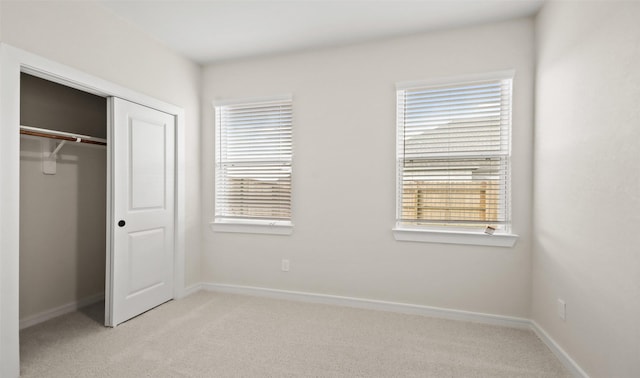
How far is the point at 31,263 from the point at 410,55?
3.90m

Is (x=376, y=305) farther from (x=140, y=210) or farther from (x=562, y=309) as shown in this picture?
(x=140, y=210)

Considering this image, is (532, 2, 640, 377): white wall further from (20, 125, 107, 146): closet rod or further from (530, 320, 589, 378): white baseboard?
(20, 125, 107, 146): closet rod

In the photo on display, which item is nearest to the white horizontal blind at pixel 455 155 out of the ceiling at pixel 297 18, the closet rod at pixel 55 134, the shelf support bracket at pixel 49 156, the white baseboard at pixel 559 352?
the ceiling at pixel 297 18

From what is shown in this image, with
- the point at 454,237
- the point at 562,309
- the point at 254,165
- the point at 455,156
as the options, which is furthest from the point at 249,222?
the point at 562,309

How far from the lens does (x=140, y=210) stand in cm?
305

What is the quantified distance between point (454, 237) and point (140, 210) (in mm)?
2896

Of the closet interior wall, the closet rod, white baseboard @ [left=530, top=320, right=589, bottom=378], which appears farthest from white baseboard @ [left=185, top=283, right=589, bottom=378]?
the closet rod

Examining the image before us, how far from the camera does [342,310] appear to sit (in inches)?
127

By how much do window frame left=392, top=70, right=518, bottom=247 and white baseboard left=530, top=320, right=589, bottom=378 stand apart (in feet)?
2.28

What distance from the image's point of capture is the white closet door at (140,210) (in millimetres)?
2807

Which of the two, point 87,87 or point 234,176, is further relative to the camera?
point 234,176

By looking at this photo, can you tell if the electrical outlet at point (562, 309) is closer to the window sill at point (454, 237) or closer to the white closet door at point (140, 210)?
the window sill at point (454, 237)

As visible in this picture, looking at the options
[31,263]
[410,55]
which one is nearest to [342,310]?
[410,55]

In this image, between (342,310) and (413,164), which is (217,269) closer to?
(342,310)
